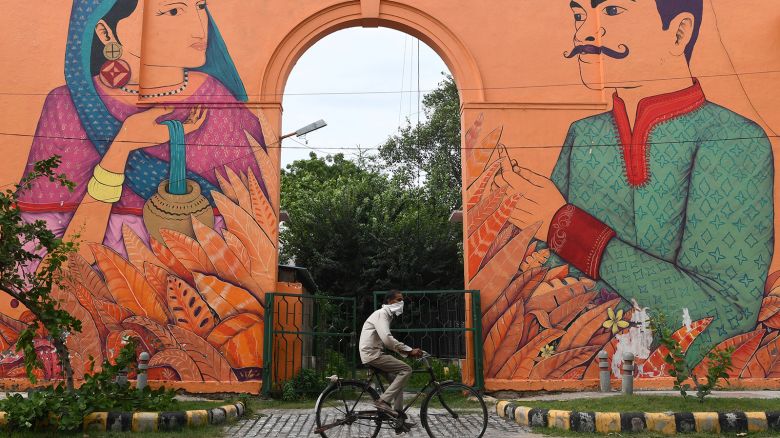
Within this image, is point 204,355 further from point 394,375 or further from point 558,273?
point 558,273

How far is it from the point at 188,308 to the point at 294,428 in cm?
373

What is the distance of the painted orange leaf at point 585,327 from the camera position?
453 inches

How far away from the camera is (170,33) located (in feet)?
40.4

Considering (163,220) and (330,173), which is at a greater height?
(330,173)

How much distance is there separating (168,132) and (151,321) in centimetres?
314

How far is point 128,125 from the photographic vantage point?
11.9 meters

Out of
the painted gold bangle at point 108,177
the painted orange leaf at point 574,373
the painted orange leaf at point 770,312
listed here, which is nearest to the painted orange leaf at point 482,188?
the painted orange leaf at point 574,373

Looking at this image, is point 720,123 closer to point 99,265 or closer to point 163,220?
point 163,220

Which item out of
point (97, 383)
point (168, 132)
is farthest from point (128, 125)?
point (97, 383)

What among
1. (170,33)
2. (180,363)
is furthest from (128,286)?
(170,33)

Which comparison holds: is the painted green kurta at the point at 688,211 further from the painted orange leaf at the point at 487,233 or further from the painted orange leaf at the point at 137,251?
the painted orange leaf at the point at 137,251

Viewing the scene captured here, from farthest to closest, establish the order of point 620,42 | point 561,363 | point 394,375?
point 620,42
point 561,363
point 394,375

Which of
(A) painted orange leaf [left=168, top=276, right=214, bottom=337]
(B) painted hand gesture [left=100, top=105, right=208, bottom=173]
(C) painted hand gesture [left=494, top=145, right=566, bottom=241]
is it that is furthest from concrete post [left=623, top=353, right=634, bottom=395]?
(B) painted hand gesture [left=100, top=105, right=208, bottom=173]

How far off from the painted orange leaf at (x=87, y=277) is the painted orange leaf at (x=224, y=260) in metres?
1.69
